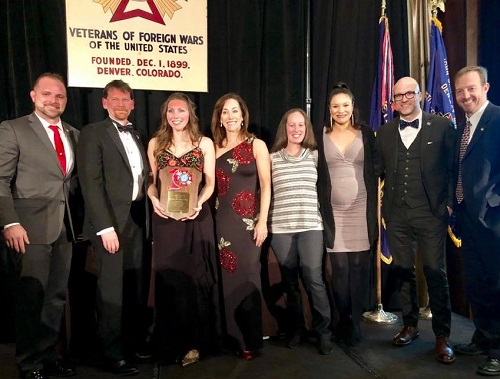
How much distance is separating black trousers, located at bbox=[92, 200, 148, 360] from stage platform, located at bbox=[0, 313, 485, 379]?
0.20m

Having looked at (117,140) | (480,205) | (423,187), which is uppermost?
(117,140)

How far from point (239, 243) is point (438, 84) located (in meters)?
2.27

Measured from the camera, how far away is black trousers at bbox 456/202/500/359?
2.73 meters

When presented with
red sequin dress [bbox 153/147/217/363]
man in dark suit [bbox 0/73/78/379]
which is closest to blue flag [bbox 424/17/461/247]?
red sequin dress [bbox 153/147/217/363]

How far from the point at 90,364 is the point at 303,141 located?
6.46 ft

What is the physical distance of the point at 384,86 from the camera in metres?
3.78

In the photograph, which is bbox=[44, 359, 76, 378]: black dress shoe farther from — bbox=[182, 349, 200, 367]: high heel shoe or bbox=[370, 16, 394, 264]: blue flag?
bbox=[370, 16, 394, 264]: blue flag

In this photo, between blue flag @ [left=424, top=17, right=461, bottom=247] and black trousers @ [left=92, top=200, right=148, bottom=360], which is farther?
blue flag @ [left=424, top=17, right=461, bottom=247]

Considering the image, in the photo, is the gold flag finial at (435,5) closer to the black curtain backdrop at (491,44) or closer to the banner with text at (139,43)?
the black curtain backdrop at (491,44)

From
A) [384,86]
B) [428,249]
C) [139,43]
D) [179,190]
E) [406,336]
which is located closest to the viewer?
[179,190]

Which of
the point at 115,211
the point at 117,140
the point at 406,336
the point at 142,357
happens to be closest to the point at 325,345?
the point at 406,336

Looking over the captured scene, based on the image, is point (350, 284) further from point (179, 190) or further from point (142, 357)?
point (142, 357)

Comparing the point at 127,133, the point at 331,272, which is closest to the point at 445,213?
the point at 331,272

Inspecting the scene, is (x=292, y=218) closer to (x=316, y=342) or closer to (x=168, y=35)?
(x=316, y=342)
